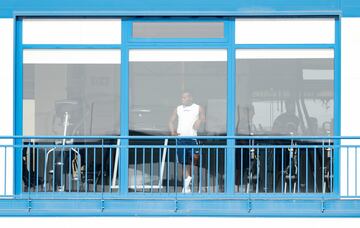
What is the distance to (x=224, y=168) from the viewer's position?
10953 millimetres

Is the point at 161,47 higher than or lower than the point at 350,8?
lower

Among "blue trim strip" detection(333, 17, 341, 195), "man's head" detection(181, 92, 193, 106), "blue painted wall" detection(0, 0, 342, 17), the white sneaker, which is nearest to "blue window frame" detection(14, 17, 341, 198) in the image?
"blue trim strip" detection(333, 17, 341, 195)

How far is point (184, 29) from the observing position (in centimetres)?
1120

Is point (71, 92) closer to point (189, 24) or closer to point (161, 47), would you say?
point (161, 47)

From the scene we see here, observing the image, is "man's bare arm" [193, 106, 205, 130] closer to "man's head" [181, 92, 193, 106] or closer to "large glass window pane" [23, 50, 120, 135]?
"man's head" [181, 92, 193, 106]

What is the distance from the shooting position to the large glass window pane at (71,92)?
440 inches

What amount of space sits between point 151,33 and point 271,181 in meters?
2.37

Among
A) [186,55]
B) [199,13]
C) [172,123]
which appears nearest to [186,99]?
[172,123]

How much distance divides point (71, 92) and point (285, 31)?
109 inches

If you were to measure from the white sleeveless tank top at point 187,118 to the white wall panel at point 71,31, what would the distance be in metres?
1.18

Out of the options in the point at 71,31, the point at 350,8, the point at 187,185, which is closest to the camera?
the point at 187,185

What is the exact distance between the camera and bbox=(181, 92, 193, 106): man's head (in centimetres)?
1118

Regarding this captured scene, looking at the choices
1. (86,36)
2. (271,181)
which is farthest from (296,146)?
(86,36)

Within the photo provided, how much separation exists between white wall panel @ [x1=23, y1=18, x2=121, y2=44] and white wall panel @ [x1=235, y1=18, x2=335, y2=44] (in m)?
1.57
